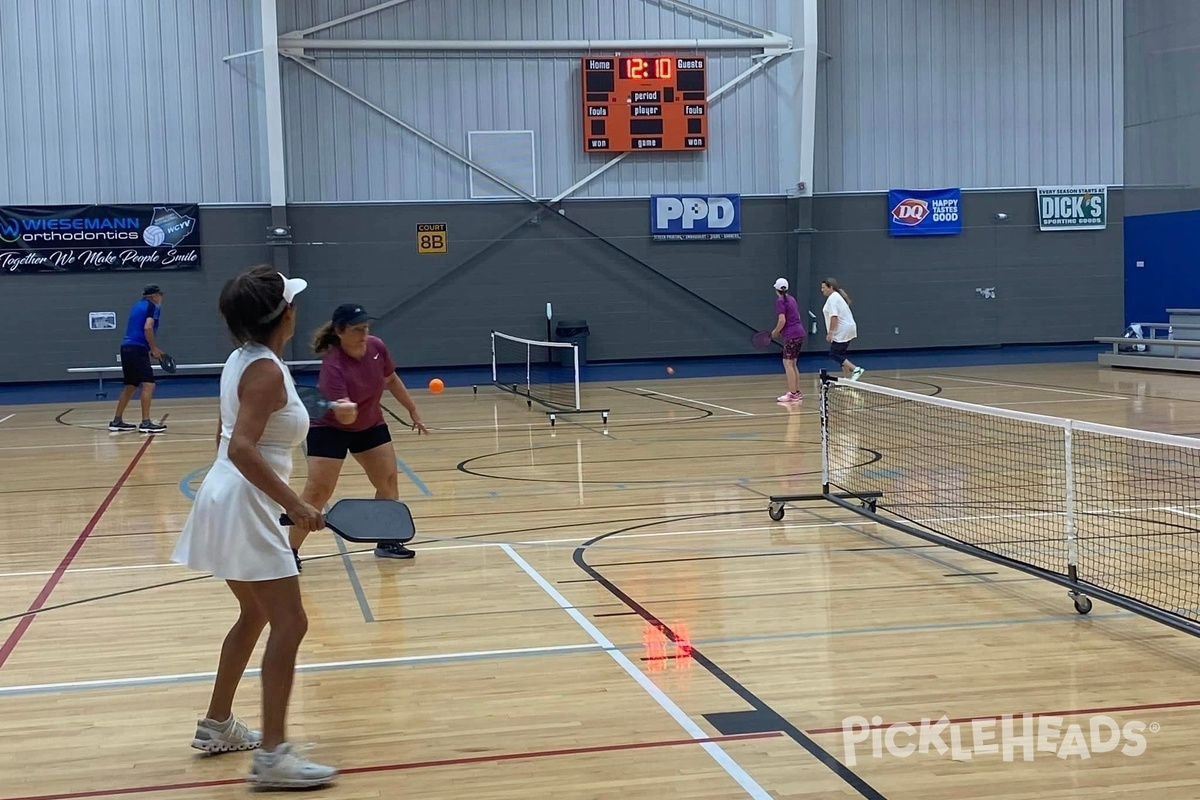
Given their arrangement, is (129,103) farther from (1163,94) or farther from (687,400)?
(1163,94)

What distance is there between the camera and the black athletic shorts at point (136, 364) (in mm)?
17375

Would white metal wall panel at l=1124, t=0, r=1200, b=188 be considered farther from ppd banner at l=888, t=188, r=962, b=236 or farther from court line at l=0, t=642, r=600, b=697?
court line at l=0, t=642, r=600, b=697

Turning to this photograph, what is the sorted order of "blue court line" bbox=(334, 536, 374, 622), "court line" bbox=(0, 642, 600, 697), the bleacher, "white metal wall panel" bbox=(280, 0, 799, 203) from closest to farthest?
"court line" bbox=(0, 642, 600, 697) < "blue court line" bbox=(334, 536, 374, 622) < the bleacher < "white metal wall panel" bbox=(280, 0, 799, 203)

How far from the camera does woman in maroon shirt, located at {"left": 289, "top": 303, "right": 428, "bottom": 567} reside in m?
7.89

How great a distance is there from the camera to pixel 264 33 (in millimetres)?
23875

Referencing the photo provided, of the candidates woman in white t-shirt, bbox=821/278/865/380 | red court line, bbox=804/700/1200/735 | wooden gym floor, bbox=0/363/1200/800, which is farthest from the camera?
woman in white t-shirt, bbox=821/278/865/380

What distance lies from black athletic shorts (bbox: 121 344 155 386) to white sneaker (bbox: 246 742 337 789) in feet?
46.2

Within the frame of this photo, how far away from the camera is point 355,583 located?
7.93 m

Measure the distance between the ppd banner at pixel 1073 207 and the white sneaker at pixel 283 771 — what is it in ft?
87.0

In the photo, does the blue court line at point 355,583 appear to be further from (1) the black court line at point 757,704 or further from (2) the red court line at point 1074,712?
(2) the red court line at point 1074,712

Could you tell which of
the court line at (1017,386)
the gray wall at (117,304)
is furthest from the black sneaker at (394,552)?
the gray wall at (117,304)

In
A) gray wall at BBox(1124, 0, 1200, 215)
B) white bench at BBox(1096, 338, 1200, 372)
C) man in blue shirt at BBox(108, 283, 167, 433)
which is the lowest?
white bench at BBox(1096, 338, 1200, 372)

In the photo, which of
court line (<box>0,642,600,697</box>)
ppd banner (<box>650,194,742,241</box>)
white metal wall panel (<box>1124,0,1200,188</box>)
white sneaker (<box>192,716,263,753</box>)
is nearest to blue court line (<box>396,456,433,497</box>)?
court line (<box>0,642,600,697</box>)

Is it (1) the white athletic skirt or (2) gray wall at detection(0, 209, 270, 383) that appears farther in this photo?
(2) gray wall at detection(0, 209, 270, 383)
